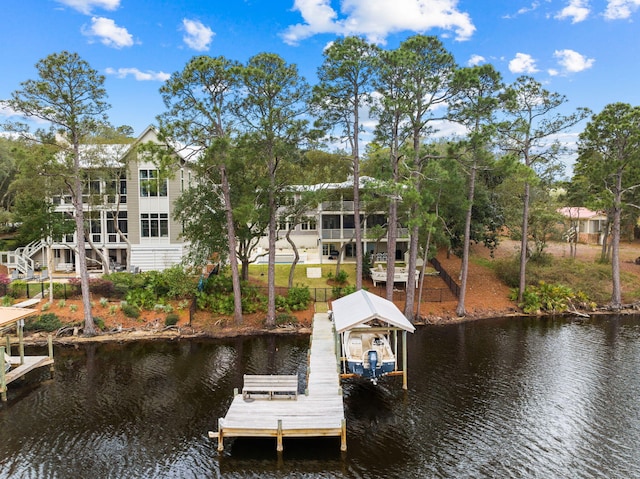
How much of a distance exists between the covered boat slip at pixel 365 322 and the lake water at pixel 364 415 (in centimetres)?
148

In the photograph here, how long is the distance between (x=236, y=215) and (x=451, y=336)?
14.2 meters

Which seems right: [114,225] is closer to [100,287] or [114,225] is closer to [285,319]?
[100,287]

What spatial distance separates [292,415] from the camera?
13.6 meters

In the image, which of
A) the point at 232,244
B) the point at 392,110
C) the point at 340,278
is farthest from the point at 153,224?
the point at 392,110

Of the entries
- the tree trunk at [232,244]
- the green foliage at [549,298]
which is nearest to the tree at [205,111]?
the tree trunk at [232,244]

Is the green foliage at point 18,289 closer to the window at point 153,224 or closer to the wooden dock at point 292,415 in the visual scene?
the window at point 153,224

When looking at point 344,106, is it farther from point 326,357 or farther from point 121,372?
point 121,372

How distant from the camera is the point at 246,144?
24.2m

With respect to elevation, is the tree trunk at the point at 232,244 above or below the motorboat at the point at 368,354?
above

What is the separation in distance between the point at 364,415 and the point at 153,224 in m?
24.3

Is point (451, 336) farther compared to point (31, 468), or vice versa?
point (451, 336)

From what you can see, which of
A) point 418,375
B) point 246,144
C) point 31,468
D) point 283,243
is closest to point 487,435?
point 418,375

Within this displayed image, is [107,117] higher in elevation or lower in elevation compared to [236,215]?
higher

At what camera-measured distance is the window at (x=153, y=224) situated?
109 feet
